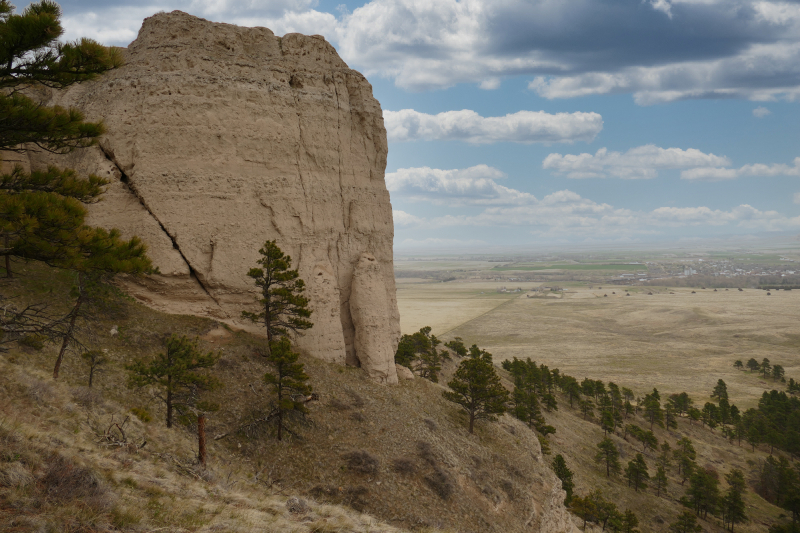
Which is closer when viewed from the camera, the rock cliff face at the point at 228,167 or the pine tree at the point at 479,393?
the rock cliff face at the point at 228,167

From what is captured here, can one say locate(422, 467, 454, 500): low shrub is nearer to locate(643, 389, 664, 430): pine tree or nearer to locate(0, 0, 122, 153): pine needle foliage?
locate(0, 0, 122, 153): pine needle foliage

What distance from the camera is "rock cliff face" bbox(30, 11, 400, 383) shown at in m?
24.8

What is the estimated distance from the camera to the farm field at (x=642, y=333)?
81.2 metres

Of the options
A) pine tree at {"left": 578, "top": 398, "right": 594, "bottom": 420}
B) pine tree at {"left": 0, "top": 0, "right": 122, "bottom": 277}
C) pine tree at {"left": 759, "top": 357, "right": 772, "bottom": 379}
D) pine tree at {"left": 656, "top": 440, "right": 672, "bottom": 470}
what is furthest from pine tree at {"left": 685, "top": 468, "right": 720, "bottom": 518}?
pine tree at {"left": 759, "top": 357, "right": 772, "bottom": 379}

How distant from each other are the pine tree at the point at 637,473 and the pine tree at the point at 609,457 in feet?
4.32

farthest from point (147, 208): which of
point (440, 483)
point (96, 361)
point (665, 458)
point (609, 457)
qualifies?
point (665, 458)

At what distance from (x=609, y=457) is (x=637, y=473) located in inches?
106

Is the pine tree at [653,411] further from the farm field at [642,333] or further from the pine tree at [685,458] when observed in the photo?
the farm field at [642,333]

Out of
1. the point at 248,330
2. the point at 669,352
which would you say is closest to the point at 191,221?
the point at 248,330

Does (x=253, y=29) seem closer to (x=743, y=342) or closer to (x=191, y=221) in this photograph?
(x=191, y=221)

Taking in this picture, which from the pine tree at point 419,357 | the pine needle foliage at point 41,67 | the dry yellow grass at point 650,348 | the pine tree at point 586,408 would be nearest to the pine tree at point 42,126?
the pine needle foliage at point 41,67

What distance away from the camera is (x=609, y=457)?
44.9 meters

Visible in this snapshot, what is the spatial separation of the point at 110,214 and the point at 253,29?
14044 millimetres

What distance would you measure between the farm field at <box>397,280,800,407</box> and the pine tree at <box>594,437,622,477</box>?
1193 inches
